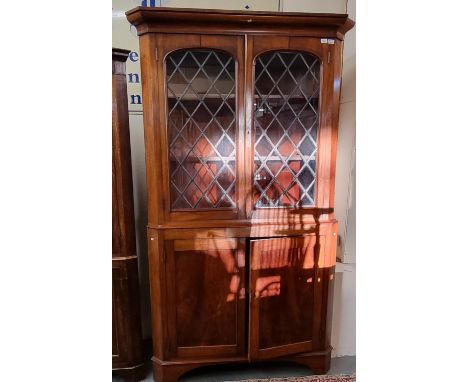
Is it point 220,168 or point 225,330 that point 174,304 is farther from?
point 220,168

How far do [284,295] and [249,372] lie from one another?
0.47 meters

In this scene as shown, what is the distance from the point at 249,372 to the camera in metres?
1.55

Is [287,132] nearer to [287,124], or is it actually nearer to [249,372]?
[287,124]

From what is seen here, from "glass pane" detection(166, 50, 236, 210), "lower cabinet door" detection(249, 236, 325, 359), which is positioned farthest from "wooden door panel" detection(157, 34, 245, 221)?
"lower cabinet door" detection(249, 236, 325, 359)

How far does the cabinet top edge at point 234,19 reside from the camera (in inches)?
47.1

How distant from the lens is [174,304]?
1359 millimetres

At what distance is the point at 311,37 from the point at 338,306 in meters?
1.33

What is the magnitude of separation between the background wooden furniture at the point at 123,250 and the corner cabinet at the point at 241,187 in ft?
0.39

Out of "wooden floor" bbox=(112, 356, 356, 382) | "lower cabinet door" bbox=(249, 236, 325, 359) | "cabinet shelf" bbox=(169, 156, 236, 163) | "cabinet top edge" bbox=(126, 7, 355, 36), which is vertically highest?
"cabinet top edge" bbox=(126, 7, 355, 36)

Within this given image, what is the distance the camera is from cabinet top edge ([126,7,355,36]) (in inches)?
47.1

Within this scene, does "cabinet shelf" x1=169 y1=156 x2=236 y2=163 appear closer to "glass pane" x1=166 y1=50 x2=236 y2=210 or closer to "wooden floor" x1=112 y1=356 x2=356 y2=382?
"glass pane" x1=166 y1=50 x2=236 y2=210

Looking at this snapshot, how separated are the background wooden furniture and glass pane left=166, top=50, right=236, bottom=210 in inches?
8.4

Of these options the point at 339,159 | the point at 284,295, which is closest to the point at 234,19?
the point at 339,159
